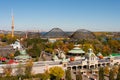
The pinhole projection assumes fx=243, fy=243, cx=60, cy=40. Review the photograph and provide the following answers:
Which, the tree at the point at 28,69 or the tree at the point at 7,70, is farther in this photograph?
the tree at the point at 28,69

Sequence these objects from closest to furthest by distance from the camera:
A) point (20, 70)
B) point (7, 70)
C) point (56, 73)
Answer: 1. point (56, 73)
2. point (7, 70)
3. point (20, 70)

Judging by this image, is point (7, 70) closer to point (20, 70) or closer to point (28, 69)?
point (20, 70)

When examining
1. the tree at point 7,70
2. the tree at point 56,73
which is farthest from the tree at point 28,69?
the tree at point 56,73

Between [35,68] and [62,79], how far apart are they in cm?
487

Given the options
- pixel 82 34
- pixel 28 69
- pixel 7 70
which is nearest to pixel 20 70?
pixel 28 69

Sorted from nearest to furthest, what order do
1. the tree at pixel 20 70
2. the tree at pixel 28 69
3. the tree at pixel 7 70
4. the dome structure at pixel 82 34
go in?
the tree at pixel 7 70 → the tree at pixel 28 69 → the tree at pixel 20 70 → the dome structure at pixel 82 34

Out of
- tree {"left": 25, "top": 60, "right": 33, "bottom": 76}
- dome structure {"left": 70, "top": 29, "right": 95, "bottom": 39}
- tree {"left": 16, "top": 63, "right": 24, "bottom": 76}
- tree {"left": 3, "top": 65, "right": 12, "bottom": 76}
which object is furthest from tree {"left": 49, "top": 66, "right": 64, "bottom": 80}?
dome structure {"left": 70, "top": 29, "right": 95, "bottom": 39}

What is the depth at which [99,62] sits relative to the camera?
121ft

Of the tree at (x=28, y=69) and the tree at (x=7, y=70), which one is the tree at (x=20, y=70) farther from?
the tree at (x=7, y=70)

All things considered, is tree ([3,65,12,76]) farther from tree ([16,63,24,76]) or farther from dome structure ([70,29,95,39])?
dome structure ([70,29,95,39])

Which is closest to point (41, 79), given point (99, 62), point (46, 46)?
point (99, 62)

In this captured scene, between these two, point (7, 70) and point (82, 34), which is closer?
point (7, 70)

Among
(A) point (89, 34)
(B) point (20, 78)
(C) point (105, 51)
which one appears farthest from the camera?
(A) point (89, 34)

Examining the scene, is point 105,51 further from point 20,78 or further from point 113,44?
point 20,78
